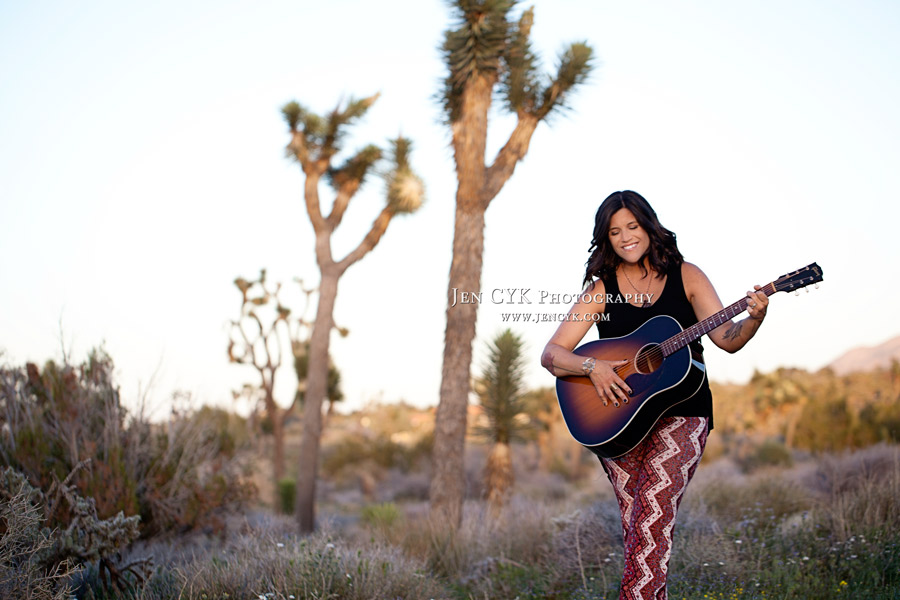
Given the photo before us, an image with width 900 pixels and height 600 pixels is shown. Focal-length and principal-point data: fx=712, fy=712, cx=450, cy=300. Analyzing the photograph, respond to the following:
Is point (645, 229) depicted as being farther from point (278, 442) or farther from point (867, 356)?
point (867, 356)

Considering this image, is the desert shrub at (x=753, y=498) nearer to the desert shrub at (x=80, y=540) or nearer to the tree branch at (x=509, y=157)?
the tree branch at (x=509, y=157)

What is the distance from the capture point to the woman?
2625 millimetres

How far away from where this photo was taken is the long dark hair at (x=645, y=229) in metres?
2.96

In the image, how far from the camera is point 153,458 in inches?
268

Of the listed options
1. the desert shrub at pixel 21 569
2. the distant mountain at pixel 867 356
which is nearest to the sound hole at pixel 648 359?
the desert shrub at pixel 21 569

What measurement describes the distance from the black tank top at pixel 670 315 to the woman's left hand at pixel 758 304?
273mm

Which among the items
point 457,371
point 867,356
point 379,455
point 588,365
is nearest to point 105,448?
point 457,371

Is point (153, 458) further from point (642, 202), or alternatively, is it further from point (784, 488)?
point (784, 488)

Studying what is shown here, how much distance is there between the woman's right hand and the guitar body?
29 millimetres

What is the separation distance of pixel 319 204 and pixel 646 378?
34.1ft

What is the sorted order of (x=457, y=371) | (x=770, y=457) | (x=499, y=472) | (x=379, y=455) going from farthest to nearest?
1. (x=379, y=455)
2. (x=770, y=457)
3. (x=499, y=472)
4. (x=457, y=371)

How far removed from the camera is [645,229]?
298 centimetres

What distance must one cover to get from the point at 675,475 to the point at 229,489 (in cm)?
645

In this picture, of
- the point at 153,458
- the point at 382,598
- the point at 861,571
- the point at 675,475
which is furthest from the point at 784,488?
the point at 153,458
